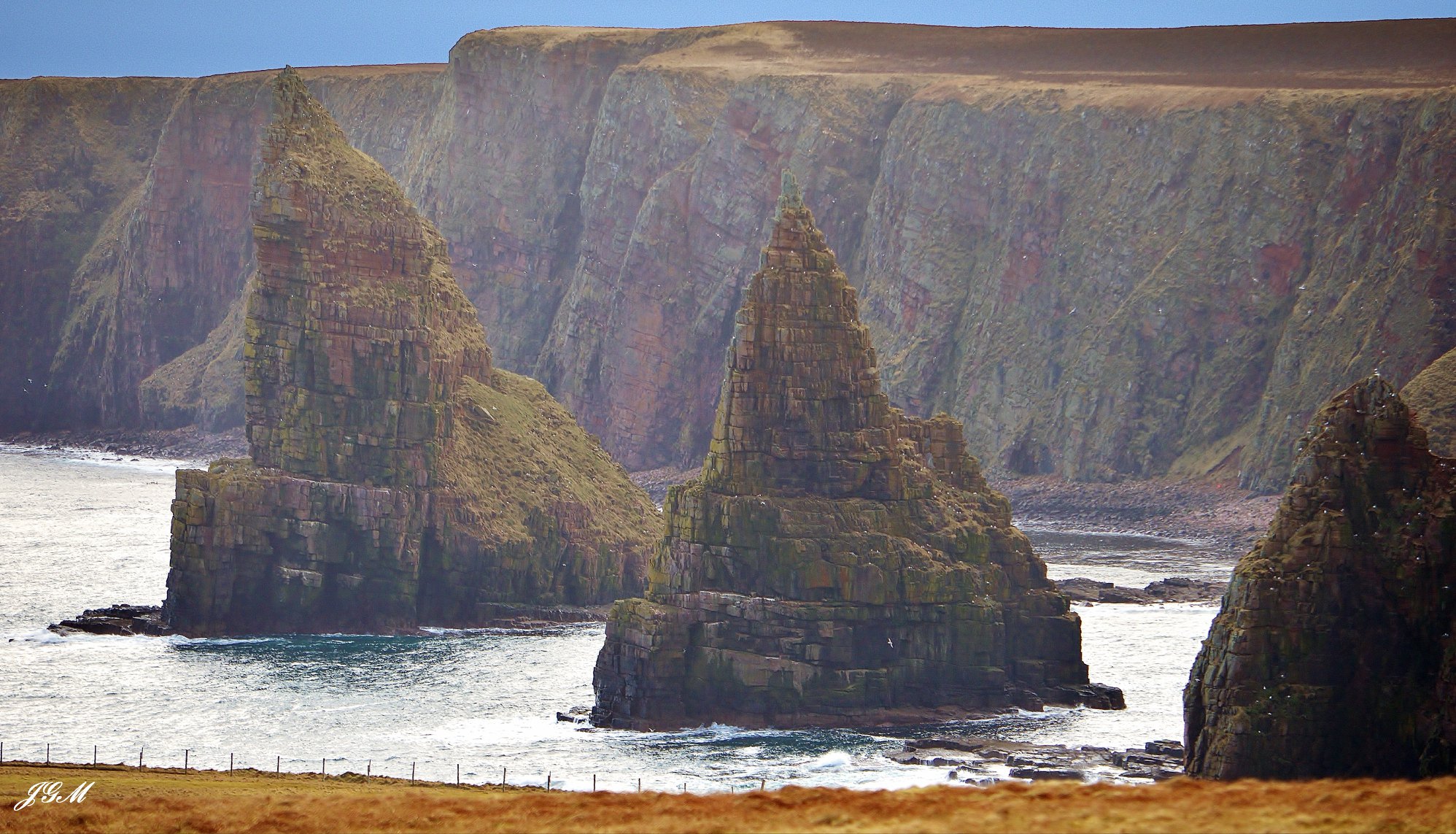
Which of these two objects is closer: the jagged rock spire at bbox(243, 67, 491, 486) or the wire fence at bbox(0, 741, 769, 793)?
the wire fence at bbox(0, 741, 769, 793)

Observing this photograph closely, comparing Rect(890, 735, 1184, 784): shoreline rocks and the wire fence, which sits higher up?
Rect(890, 735, 1184, 784): shoreline rocks

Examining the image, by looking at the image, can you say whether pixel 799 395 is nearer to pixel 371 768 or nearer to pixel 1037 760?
pixel 1037 760

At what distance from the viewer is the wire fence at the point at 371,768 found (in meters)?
114

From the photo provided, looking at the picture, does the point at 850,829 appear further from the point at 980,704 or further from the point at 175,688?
the point at 175,688

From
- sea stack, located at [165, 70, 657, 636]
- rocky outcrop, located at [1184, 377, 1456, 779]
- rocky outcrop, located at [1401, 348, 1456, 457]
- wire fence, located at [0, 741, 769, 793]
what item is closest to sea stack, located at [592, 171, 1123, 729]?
wire fence, located at [0, 741, 769, 793]

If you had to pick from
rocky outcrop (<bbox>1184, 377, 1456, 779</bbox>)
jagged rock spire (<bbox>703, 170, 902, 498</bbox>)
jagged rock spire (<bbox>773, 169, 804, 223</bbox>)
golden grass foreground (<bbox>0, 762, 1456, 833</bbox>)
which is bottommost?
golden grass foreground (<bbox>0, 762, 1456, 833</bbox>)

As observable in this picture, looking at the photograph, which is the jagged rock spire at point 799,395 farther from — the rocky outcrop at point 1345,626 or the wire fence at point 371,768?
the rocky outcrop at point 1345,626

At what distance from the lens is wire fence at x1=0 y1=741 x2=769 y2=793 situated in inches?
4488

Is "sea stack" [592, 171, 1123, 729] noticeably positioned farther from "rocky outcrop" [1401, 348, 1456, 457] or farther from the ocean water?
"rocky outcrop" [1401, 348, 1456, 457]

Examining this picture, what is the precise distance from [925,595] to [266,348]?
59937 mm

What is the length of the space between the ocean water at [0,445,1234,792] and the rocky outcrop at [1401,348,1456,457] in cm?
2166

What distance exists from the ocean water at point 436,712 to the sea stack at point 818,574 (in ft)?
9.19

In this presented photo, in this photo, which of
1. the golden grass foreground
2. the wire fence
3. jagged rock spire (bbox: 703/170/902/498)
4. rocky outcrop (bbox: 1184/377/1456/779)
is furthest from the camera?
jagged rock spire (bbox: 703/170/902/498)

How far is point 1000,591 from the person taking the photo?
13788 centimetres
